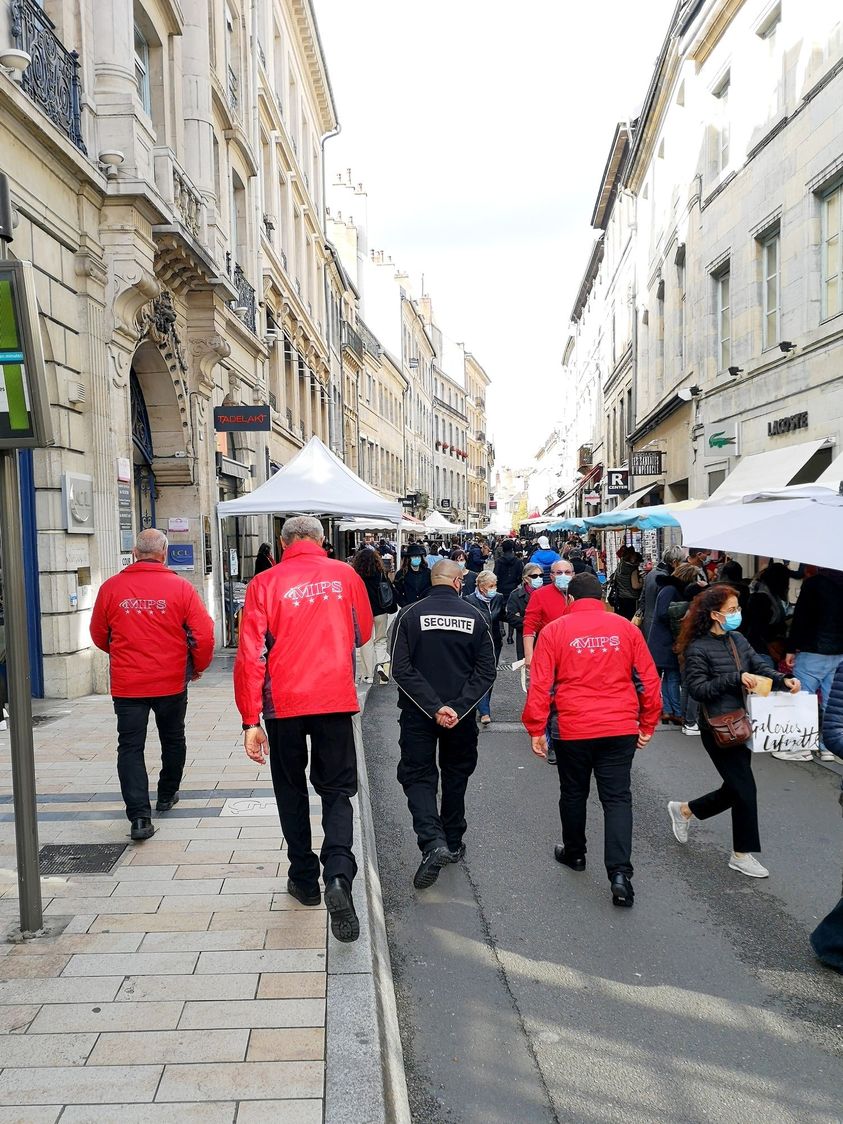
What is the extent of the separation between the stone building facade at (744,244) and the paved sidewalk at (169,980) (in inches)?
388

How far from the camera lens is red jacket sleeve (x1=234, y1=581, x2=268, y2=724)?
13.1 ft

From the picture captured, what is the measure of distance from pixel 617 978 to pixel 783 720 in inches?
86.9

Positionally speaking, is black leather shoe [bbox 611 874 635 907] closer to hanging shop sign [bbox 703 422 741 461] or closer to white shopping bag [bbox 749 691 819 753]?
white shopping bag [bbox 749 691 819 753]

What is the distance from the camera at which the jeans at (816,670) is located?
7402mm

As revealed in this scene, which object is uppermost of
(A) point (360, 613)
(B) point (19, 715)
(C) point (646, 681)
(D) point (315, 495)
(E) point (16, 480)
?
(D) point (315, 495)

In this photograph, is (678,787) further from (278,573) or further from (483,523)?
(483,523)

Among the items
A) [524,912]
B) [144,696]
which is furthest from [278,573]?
[524,912]

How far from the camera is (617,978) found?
12.6ft

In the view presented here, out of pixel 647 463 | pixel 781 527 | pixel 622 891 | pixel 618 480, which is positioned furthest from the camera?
pixel 618 480

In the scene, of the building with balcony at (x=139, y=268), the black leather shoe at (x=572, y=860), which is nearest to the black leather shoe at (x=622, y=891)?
the black leather shoe at (x=572, y=860)

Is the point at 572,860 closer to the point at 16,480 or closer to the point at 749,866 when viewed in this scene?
the point at 749,866

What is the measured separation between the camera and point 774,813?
610 centimetres

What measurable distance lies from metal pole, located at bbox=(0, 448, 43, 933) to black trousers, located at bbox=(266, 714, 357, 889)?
1.05m

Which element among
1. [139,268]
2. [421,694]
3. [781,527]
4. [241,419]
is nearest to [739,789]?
[421,694]
